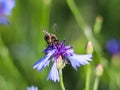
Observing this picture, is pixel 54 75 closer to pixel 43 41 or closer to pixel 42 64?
pixel 42 64

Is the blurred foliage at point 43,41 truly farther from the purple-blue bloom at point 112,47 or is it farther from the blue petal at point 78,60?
the blue petal at point 78,60

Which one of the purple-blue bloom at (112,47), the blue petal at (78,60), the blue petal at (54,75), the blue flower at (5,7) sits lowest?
the blue petal at (54,75)

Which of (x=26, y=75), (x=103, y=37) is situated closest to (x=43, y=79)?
(x=26, y=75)

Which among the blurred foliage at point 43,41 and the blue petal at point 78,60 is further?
the blurred foliage at point 43,41

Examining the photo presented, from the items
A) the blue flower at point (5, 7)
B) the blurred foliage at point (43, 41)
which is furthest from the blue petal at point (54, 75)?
the blue flower at point (5, 7)

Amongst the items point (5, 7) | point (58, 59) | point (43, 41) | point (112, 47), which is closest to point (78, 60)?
point (58, 59)
